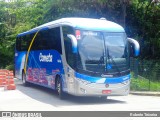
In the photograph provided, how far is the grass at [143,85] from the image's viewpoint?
21.6m

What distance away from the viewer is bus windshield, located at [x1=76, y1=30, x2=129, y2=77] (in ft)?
48.7

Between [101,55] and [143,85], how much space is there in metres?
7.62

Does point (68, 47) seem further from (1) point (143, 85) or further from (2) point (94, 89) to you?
(1) point (143, 85)

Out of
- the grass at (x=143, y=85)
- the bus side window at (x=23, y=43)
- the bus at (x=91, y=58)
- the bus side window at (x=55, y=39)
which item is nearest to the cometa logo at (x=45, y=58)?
the bus side window at (x=55, y=39)

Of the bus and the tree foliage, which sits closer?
the bus

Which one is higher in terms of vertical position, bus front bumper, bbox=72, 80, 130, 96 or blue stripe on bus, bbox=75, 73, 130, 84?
blue stripe on bus, bbox=75, 73, 130, 84

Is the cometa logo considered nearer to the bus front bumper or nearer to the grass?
the bus front bumper

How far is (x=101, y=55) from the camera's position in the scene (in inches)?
592

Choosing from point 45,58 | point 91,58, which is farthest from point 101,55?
point 45,58

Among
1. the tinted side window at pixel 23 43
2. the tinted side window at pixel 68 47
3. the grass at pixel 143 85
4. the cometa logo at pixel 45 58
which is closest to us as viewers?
the tinted side window at pixel 68 47

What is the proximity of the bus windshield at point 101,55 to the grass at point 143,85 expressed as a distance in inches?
250

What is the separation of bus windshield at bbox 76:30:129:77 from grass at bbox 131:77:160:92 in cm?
634

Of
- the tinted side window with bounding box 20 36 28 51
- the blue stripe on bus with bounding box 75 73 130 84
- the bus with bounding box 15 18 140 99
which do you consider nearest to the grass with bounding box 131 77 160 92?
the bus with bounding box 15 18 140 99

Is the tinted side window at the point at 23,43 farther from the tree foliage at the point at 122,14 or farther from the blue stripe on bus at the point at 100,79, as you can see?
the blue stripe on bus at the point at 100,79
